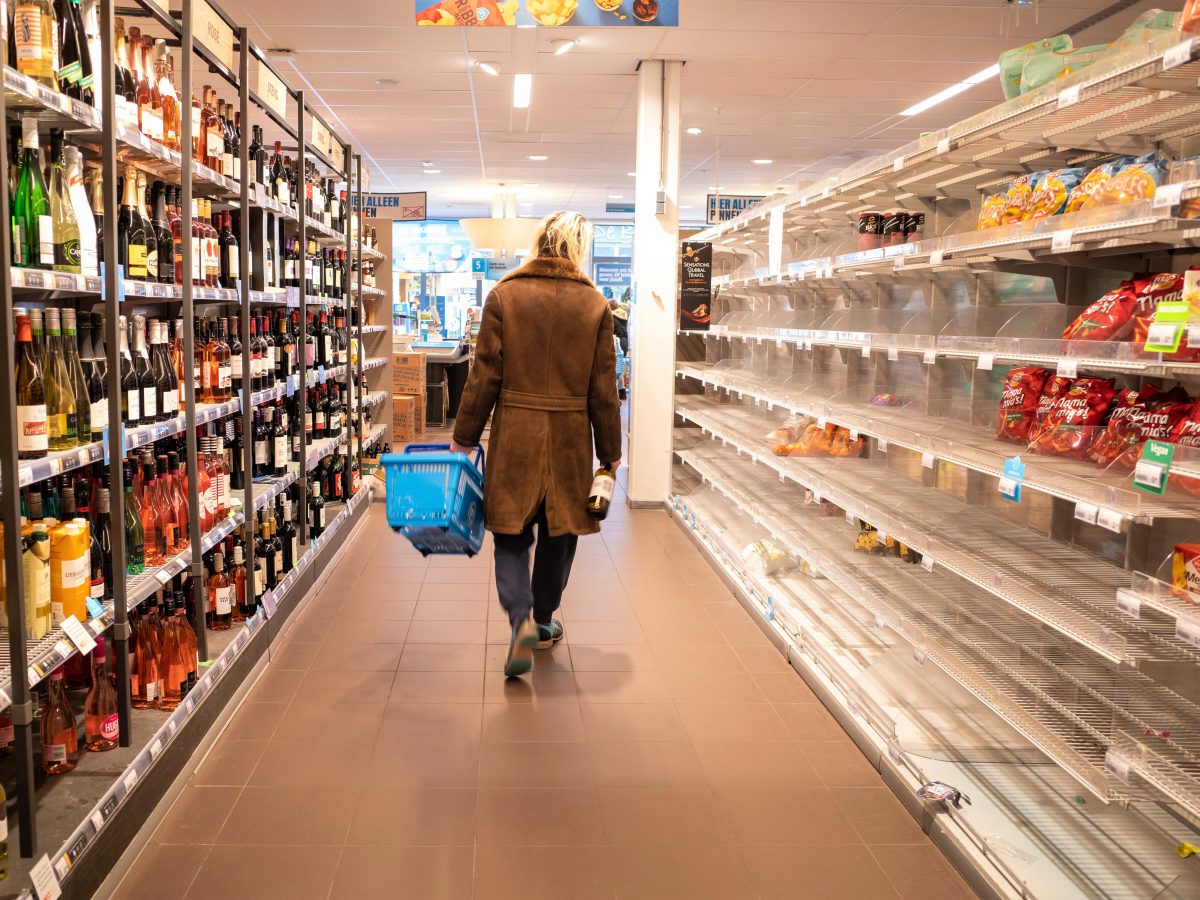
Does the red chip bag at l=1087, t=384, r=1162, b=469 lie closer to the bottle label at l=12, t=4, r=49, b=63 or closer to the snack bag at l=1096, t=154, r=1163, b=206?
the snack bag at l=1096, t=154, r=1163, b=206

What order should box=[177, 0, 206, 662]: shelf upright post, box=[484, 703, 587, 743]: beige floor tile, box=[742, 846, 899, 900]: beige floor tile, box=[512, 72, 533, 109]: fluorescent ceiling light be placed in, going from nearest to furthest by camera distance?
1. box=[742, 846, 899, 900]: beige floor tile
2. box=[177, 0, 206, 662]: shelf upright post
3. box=[484, 703, 587, 743]: beige floor tile
4. box=[512, 72, 533, 109]: fluorescent ceiling light

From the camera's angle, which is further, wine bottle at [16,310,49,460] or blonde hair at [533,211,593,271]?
blonde hair at [533,211,593,271]

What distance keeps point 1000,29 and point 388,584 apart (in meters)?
5.13

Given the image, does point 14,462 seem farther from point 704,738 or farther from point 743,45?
point 743,45

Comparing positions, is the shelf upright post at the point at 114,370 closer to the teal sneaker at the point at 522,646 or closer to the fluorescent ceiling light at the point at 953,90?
the teal sneaker at the point at 522,646

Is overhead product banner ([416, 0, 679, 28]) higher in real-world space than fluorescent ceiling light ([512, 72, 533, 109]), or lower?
lower

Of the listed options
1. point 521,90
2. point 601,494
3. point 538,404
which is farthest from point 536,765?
point 521,90

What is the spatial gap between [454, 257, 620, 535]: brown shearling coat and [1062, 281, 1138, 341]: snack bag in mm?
1731

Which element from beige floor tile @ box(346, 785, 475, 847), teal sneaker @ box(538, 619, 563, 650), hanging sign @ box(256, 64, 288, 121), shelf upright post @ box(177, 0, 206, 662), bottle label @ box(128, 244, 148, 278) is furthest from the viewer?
teal sneaker @ box(538, 619, 563, 650)

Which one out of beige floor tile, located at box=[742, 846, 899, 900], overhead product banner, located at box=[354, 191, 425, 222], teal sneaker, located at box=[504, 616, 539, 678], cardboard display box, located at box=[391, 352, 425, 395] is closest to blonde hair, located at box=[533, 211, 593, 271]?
teal sneaker, located at box=[504, 616, 539, 678]

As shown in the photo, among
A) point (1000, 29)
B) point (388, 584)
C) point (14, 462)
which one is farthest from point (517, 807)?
point (1000, 29)

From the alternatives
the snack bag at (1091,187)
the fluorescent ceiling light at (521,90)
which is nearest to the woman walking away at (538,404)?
the snack bag at (1091,187)

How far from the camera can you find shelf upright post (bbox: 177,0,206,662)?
10.4 feet

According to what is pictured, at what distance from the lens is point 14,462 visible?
83.0 inches
